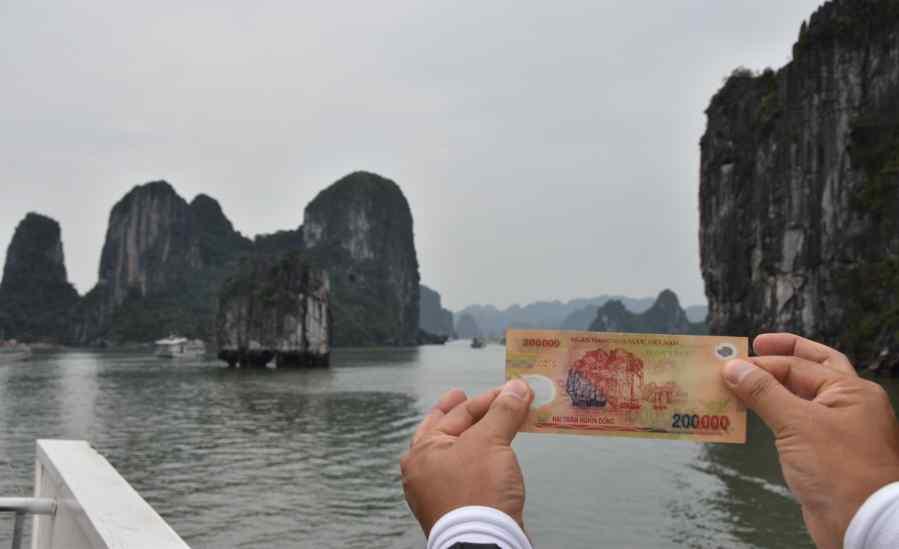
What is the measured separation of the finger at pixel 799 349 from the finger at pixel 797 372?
0.8 inches

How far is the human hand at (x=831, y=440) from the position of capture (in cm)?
114

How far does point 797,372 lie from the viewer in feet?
4.24

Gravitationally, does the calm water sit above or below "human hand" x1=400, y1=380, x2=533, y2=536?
below

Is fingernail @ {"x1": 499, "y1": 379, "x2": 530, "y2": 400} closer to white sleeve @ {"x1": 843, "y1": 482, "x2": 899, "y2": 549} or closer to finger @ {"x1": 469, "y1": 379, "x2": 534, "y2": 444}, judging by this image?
finger @ {"x1": 469, "y1": 379, "x2": 534, "y2": 444}

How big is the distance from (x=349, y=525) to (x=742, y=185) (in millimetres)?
59230

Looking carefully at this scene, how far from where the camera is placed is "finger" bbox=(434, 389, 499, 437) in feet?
4.36

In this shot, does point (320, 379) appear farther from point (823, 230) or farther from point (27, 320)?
point (27, 320)

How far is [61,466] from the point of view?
8.87 ft

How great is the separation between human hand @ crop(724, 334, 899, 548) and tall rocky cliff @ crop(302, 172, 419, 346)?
159m

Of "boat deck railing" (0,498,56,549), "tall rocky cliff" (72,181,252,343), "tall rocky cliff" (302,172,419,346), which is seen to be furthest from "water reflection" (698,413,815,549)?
"tall rocky cliff" (302,172,419,346)

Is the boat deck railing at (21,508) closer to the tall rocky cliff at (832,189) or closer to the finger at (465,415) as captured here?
the finger at (465,415)

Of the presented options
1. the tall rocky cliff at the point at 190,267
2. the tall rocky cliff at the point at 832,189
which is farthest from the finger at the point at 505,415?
the tall rocky cliff at the point at 190,267

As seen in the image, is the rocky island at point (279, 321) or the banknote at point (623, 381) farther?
the rocky island at point (279, 321)

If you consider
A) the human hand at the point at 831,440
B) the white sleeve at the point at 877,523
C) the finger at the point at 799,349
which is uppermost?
the finger at the point at 799,349
